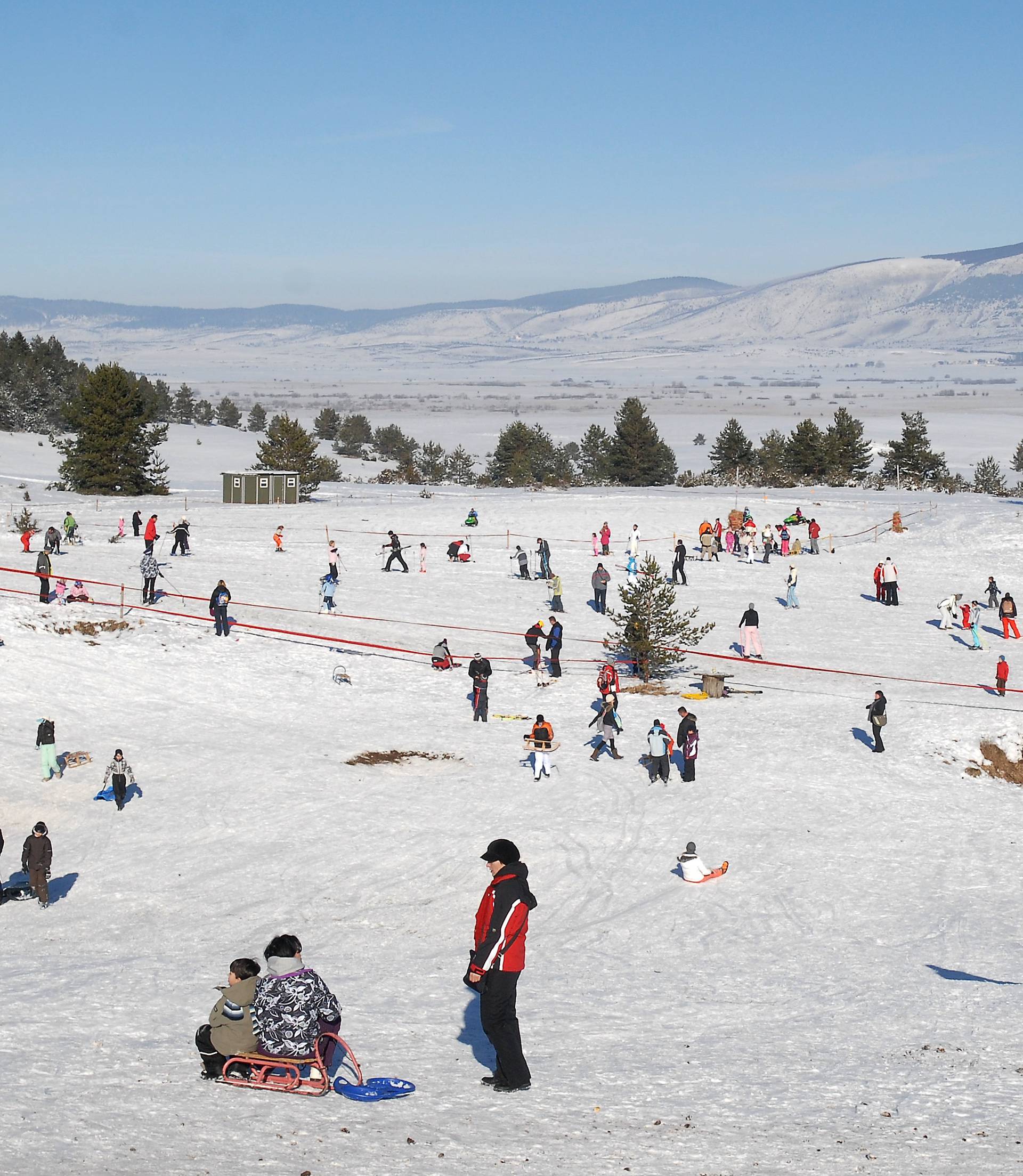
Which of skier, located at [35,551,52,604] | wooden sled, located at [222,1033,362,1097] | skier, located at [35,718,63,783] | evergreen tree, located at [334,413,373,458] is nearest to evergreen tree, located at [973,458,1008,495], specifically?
evergreen tree, located at [334,413,373,458]

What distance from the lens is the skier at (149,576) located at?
104ft

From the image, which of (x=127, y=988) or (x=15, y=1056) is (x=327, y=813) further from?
(x=15, y=1056)

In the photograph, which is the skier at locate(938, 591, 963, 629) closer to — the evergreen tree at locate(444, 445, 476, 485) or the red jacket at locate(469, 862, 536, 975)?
the red jacket at locate(469, 862, 536, 975)

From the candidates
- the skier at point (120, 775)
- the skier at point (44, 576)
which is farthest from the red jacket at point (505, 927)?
the skier at point (44, 576)

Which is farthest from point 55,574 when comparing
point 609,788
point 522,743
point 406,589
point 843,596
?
point 843,596

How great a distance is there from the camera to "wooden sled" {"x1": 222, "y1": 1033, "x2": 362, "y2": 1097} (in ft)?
28.1

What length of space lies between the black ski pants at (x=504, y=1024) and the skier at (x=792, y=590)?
29.2 m

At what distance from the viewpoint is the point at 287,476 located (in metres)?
54.2

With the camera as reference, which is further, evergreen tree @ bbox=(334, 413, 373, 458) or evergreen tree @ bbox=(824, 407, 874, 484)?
evergreen tree @ bbox=(334, 413, 373, 458)

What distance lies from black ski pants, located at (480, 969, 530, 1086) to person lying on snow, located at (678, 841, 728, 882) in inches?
308

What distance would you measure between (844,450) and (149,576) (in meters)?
50.2

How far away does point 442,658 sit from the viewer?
28.4 metres

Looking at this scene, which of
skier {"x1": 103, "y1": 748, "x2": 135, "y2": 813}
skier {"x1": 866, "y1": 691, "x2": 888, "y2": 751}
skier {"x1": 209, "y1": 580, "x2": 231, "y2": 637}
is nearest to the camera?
skier {"x1": 103, "y1": 748, "x2": 135, "y2": 813}

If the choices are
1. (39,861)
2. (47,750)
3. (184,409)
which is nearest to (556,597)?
(47,750)
